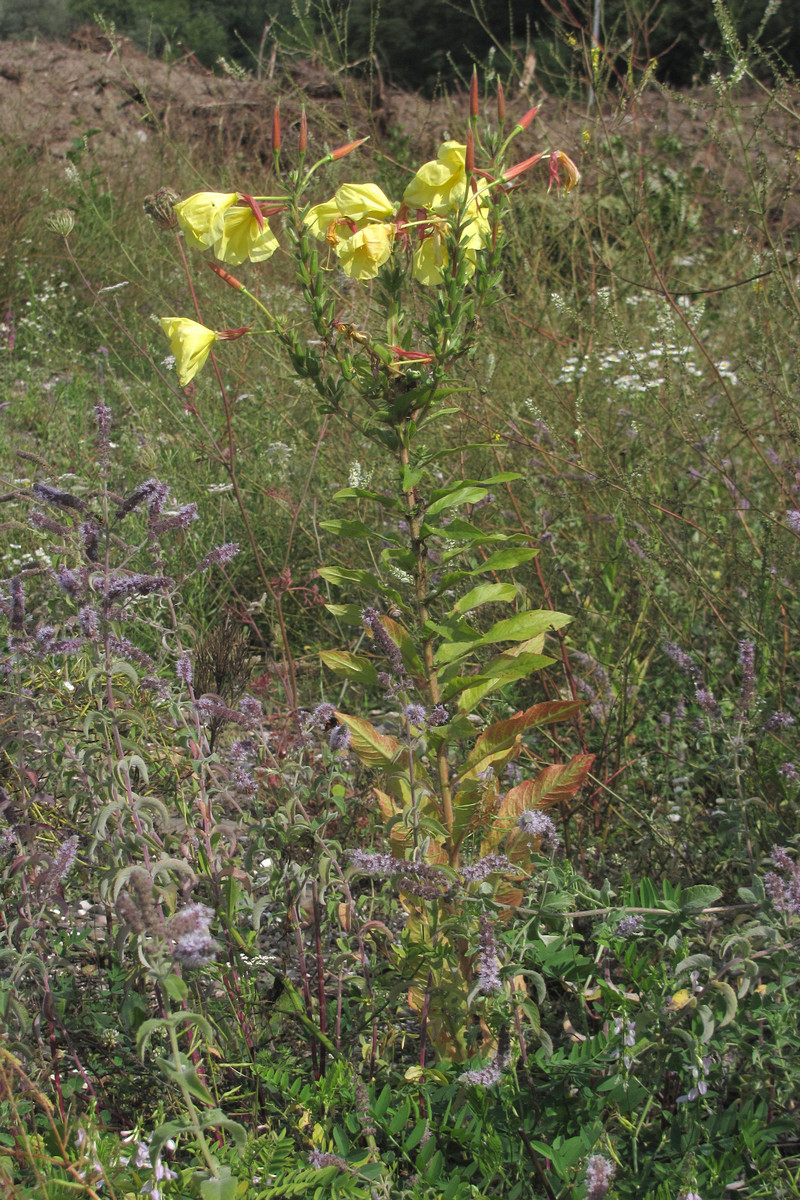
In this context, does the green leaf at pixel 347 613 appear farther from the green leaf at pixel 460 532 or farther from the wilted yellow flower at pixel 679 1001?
the wilted yellow flower at pixel 679 1001

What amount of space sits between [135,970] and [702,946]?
0.82 metres

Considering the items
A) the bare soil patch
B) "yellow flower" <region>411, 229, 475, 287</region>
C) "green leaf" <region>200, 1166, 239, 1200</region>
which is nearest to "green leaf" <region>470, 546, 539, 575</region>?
"yellow flower" <region>411, 229, 475, 287</region>

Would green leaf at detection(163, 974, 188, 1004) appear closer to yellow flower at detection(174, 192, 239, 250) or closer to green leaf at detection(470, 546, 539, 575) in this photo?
green leaf at detection(470, 546, 539, 575)

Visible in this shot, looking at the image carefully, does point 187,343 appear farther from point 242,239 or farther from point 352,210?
point 352,210

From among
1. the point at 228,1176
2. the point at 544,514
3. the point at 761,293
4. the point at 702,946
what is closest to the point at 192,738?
the point at 228,1176

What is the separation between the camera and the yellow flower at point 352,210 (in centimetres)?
115

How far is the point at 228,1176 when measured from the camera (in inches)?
36.1

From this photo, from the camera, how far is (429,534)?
50.3 inches

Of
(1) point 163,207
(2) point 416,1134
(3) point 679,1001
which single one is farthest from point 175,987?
(1) point 163,207

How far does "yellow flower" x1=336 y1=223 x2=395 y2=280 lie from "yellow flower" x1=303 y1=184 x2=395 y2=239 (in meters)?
0.03

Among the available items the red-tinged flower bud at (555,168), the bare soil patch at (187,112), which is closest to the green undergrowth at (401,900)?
the red-tinged flower bud at (555,168)

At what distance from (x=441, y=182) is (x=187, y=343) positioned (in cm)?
39

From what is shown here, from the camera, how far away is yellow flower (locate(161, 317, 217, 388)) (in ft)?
3.90

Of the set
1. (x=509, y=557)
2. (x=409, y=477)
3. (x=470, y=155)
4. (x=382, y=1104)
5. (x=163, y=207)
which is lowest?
(x=382, y=1104)
